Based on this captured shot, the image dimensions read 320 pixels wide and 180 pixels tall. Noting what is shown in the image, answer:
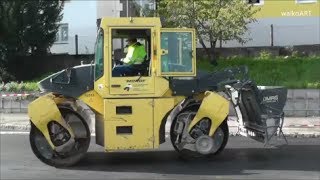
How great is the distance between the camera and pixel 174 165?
34.2 feet

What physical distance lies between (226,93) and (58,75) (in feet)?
10.5

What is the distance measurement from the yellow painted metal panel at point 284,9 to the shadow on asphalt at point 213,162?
50.7 feet

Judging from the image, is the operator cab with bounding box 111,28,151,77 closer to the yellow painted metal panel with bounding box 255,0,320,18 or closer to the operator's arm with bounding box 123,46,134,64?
the operator's arm with bounding box 123,46,134,64

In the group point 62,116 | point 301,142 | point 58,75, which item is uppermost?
point 58,75

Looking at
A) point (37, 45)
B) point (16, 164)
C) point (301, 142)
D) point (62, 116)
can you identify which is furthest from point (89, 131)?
point (37, 45)

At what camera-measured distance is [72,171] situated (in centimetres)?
1000

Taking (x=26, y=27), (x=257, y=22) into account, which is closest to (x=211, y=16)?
(x=257, y=22)

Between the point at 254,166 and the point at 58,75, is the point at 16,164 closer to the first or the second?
the point at 58,75

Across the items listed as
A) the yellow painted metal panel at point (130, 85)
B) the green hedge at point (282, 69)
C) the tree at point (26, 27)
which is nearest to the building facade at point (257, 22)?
the tree at point (26, 27)

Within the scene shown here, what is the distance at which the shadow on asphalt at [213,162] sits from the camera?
32.8 feet

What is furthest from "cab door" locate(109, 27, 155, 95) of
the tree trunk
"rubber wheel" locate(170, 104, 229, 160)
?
the tree trunk

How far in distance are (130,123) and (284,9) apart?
1808cm

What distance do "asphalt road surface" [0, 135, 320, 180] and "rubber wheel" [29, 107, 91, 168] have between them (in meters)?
0.15

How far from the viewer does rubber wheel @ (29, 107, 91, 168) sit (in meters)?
10.5
